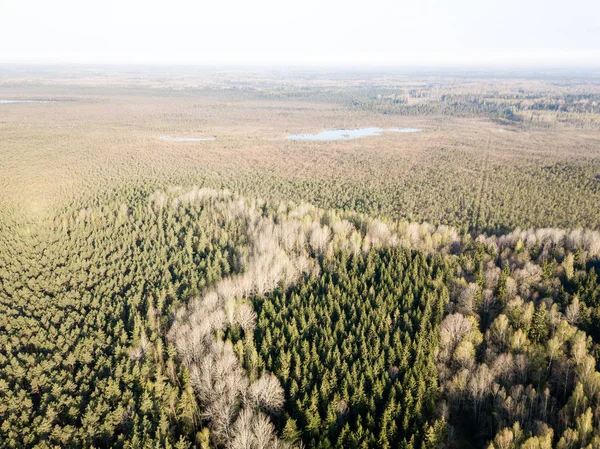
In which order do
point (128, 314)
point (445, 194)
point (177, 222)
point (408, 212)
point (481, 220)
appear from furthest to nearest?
1. point (445, 194)
2. point (408, 212)
3. point (481, 220)
4. point (177, 222)
5. point (128, 314)

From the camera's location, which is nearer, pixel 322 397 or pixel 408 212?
pixel 322 397

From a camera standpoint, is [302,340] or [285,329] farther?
[285,329]

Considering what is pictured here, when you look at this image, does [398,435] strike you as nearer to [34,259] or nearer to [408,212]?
[34,259]

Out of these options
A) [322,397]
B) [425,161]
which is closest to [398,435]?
[322,397]

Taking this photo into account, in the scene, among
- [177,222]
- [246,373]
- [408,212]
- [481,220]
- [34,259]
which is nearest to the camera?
[246,373]

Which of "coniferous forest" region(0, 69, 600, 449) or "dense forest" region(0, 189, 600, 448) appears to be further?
"coniferous forest" region(0, 69, 600, 449)

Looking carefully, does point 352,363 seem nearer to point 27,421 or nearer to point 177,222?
point 27,421

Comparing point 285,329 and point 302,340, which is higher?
point 285,329

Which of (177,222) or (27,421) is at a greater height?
(177,222)

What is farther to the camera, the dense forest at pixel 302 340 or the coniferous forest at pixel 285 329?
the coniferous forest at pixel 285 329

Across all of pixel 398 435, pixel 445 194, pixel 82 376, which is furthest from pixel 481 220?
pixel 82 376
